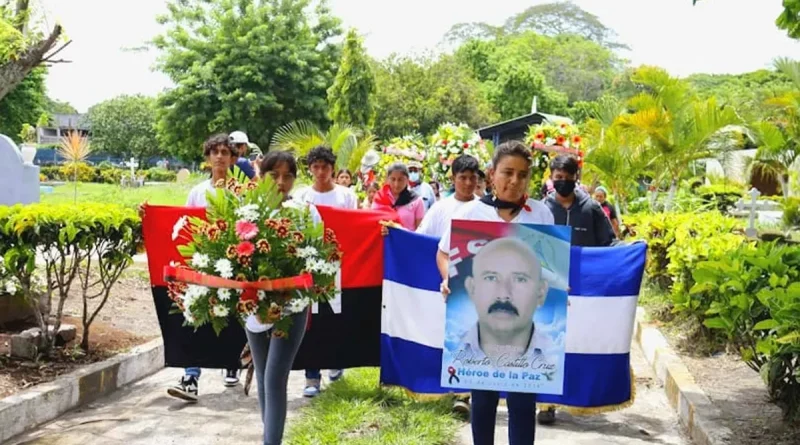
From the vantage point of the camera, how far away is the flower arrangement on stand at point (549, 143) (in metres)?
12.0

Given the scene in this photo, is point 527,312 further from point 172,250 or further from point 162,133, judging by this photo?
point 162,133

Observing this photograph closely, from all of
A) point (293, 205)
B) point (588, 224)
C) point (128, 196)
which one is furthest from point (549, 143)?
point (128, 196)

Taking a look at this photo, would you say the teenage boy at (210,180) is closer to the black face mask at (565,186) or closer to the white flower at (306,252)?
the white flower at (306,252)

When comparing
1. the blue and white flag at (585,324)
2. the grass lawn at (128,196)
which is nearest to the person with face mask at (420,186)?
the blue and white flag at (585,324)

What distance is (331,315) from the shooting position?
6.49 meters

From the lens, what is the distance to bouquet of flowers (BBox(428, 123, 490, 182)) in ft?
42.6

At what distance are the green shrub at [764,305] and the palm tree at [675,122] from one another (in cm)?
1013

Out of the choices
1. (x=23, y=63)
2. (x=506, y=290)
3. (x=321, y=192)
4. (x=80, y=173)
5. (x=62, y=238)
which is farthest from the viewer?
(x=80, y=173)

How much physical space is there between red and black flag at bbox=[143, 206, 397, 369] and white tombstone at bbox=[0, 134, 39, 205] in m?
11.1

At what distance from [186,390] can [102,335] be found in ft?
5.51

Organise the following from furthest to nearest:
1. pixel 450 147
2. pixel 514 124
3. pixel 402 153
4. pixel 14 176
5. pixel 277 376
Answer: pixel 514 124
pixel 14 176
pixel 402 153
pixel 450 147
pixel 277 376

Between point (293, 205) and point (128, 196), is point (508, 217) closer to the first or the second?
point (293, 205)

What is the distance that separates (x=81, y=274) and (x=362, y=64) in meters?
29.0

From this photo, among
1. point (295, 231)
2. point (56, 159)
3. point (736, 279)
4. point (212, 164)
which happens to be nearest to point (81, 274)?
point (212, 164)
